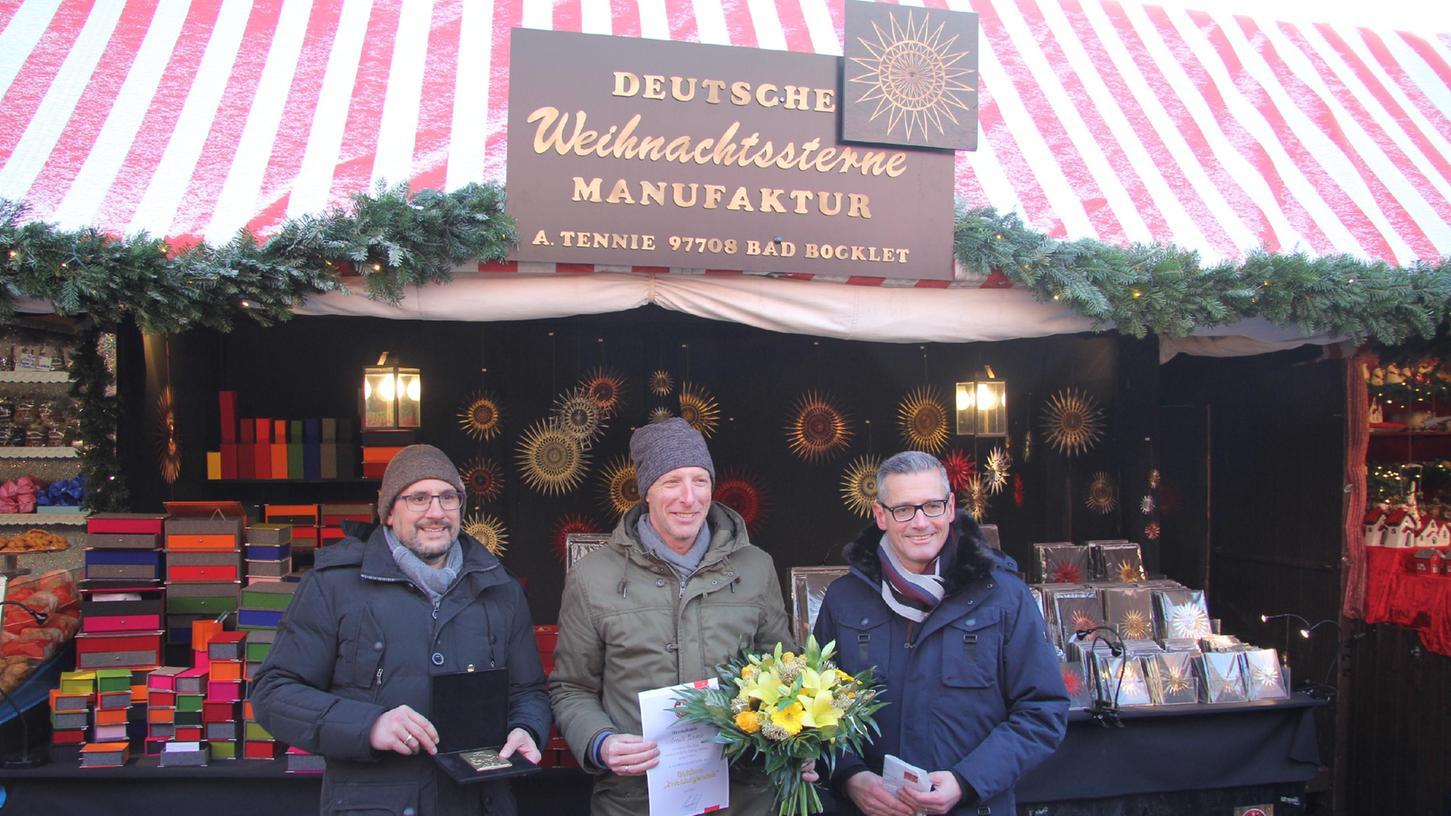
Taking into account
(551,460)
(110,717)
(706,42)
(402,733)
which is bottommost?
(110,717)

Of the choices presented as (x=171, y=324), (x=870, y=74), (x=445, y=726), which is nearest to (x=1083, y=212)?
(x=870, y=74)

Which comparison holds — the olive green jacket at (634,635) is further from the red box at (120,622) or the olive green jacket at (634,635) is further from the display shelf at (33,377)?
the display shelf at (33,377)

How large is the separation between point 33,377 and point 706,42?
491cm

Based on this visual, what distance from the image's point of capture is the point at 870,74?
3545mm

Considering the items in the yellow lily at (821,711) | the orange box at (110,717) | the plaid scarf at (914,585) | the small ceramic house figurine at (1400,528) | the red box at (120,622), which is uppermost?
the plaid scarf at (914,585)

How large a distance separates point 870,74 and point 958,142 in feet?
1.42

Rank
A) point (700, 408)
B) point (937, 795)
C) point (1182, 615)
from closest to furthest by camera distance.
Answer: point (937, 795) < point (1182, 615) < point (700, 408)

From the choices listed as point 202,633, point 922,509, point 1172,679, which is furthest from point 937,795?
point 202,633

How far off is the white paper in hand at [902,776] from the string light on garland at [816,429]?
4099 millimetres

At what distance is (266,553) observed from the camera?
4125 millimetres

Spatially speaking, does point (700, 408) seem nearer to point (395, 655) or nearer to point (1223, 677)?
point (1223, 677)

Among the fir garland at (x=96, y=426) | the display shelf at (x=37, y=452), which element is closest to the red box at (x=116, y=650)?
the fir garland at (x=96, y=426)

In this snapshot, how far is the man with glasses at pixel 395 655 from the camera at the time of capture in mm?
2436

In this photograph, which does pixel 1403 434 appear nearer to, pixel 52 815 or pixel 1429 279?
pixel 1429 279
